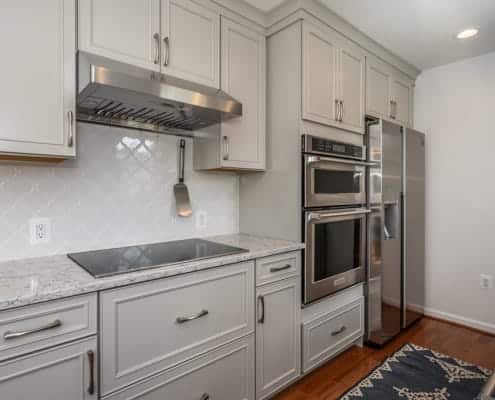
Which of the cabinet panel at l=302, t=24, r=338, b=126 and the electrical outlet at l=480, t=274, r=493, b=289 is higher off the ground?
the cabinet panel at l=302, t=24, r=338, b=126

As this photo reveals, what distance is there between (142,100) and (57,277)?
82 cm

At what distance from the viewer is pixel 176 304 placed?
1355mm

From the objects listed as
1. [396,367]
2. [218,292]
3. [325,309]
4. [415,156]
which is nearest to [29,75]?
[218,292]

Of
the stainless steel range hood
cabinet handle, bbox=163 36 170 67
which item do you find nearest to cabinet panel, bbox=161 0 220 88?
cabinet handle, bbox=163 36 170 67

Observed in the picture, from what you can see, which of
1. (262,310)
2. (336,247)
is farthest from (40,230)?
(336,247)

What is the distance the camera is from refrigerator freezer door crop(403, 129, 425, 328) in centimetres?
268

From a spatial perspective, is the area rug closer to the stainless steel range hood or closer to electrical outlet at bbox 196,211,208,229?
electrical outlet at bbox 196,211,208,229

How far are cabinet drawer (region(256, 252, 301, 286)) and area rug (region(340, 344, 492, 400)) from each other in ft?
2.68

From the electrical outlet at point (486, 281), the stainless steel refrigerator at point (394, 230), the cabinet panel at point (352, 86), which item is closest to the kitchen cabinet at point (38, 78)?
the cabinet panel at point (352, 86)

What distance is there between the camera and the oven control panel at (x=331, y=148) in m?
1.91

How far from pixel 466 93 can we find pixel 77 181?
322 cm

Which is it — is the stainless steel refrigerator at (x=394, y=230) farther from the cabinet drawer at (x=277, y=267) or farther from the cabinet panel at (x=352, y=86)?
the cabinet drawer at (x=277, y=267)

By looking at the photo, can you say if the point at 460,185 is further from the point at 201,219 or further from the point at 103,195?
the point at 103,195

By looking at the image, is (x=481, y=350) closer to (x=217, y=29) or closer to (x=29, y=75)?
(x=217, y=29)
